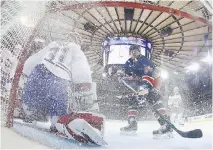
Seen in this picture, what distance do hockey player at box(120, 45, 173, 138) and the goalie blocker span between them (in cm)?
29

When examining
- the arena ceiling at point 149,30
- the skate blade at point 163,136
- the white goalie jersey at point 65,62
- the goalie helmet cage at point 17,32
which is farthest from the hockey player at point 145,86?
the arena ceiling at point 149,30

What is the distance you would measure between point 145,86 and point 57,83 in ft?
1.18

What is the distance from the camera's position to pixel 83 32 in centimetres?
320

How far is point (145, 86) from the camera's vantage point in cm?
95

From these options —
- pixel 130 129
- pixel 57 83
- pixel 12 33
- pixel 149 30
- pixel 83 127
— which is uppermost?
pixel 149 30

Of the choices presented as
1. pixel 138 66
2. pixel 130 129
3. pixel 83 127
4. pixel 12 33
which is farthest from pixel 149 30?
pixel 83 127

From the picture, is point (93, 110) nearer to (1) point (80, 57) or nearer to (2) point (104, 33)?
(1) point (80, 57)

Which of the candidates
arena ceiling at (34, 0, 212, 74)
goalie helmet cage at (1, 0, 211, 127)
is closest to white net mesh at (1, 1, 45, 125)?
goalie helmet cage at (1, 0, 211, 127)

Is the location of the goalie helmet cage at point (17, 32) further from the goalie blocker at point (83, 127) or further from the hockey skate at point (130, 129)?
the hockey skate at point (130, 129)

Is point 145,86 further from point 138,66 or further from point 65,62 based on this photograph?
point 65,62

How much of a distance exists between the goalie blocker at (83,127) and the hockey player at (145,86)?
289 millimetres

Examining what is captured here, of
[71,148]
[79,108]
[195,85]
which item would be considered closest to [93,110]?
[79,108]

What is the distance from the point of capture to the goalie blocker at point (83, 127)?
2.23 ft

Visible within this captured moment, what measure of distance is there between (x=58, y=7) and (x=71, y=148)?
740 mm
